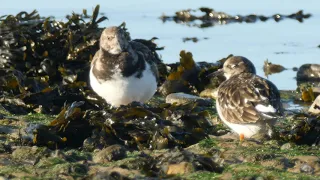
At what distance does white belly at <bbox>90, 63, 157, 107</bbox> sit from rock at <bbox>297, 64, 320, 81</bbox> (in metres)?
3.19

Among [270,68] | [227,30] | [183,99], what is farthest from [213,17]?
[183,99]

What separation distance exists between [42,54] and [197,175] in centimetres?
374

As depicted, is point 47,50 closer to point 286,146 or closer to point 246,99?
point 246,99

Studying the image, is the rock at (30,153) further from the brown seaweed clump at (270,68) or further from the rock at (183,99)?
the brown seaweed clump at (270,68)

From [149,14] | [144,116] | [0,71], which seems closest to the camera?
[144,116]

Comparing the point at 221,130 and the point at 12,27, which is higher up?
A: the point at 12,27

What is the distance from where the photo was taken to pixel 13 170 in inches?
170

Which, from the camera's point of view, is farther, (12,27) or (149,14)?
(149,14)

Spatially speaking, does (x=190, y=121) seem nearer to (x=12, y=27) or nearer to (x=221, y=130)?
(x=221, y=130)

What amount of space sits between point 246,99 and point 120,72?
46.0 inches

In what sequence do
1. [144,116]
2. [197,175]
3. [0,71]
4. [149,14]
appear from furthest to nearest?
1. [149,14]
2. [0,71]
3. [144,116]
4. [197,175]

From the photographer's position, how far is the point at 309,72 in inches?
350

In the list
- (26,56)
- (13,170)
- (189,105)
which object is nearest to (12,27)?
(26,56)

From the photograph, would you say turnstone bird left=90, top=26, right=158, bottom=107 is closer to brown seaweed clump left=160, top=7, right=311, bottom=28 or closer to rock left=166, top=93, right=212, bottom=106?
rock left=166, top=93, right=212, bottom=106
